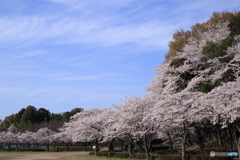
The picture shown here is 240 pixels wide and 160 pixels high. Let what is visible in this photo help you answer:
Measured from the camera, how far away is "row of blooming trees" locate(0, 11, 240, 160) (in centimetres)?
1628

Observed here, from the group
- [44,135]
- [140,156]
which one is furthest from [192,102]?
[44,135]

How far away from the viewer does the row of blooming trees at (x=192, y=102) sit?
641 inches

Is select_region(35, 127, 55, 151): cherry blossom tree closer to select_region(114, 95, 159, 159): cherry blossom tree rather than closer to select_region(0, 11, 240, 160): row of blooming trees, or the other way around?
select_region(0, 11, 240, 160): row of blooming trees

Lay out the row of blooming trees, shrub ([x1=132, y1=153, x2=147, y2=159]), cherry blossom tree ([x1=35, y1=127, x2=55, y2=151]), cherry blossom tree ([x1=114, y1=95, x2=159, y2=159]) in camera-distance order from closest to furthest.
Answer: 1. the row of blooming trees
2. cherry blossom tree ([x1=114, y1=95, x2=159, y2=159])
3. shrub ([x1=132, y1=153, x2=147, y2=159])
4. cherry blossom tree ([x1=35, y1=127, x2=55, y2=151])

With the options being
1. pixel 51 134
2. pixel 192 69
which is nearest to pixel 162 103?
pixel 192 69

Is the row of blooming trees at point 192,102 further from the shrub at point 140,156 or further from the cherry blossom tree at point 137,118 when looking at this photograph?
the shrub at point 140,156

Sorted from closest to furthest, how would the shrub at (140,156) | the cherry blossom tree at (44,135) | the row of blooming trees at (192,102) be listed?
the row of blooming trees at (192,102)
the shrub at (140,156)
the cherry blossom tree at (44,135)

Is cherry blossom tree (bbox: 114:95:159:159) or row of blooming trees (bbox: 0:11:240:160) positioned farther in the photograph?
cherry blossom tree (bbox: 114:95:159:159)

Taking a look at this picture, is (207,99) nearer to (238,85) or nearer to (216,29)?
(238,85)

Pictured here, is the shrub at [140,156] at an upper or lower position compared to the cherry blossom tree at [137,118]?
lower

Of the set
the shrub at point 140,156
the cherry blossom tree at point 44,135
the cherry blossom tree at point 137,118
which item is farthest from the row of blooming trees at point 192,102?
the cherry blossom tree at point 44,135

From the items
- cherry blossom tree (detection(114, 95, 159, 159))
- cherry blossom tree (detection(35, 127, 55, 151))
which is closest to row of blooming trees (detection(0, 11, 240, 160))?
cherry blossom tree (detection(114, 95, 159, 159))

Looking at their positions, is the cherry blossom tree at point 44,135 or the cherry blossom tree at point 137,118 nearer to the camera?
the cherry blossom tree at point 137,118

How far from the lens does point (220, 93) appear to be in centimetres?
1594
